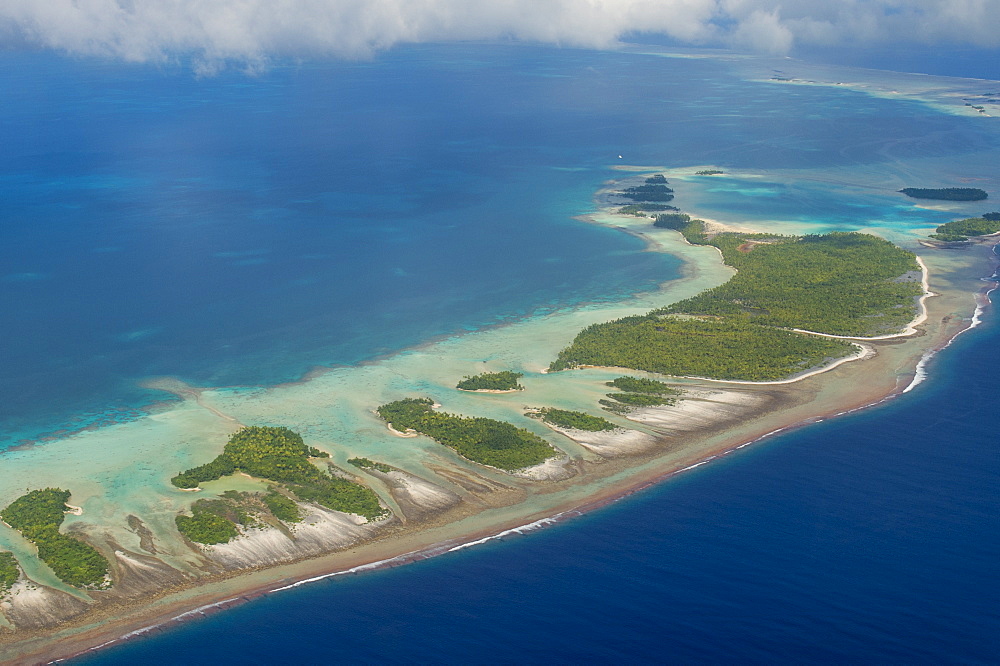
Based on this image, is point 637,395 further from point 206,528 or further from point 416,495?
point 206,528

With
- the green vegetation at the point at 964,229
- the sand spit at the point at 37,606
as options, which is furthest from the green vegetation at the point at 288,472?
the green vegetation at the point at 964,229

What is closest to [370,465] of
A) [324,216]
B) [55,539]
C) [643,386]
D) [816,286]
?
[55,539]

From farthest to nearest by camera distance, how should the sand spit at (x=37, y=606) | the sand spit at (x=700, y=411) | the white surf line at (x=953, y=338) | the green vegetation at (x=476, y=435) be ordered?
the white surf line at (x=953, y=338), the sand spit at (x=700, y=411), the green vegetation at (x=476, y=435), the sand spit at (x=37, y=606)

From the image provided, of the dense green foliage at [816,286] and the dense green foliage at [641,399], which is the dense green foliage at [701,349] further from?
the dense green foliage at [641,399]

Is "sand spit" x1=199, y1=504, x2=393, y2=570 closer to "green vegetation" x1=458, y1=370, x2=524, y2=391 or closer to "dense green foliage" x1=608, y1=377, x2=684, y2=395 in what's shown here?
"green vegetation" x1=458, y1=370, x2=524, y2=391

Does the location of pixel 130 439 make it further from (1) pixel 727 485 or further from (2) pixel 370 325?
(1) pixel 727 485

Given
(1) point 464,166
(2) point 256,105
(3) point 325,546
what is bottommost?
(3) point 325,546

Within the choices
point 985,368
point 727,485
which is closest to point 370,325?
point 727,485
